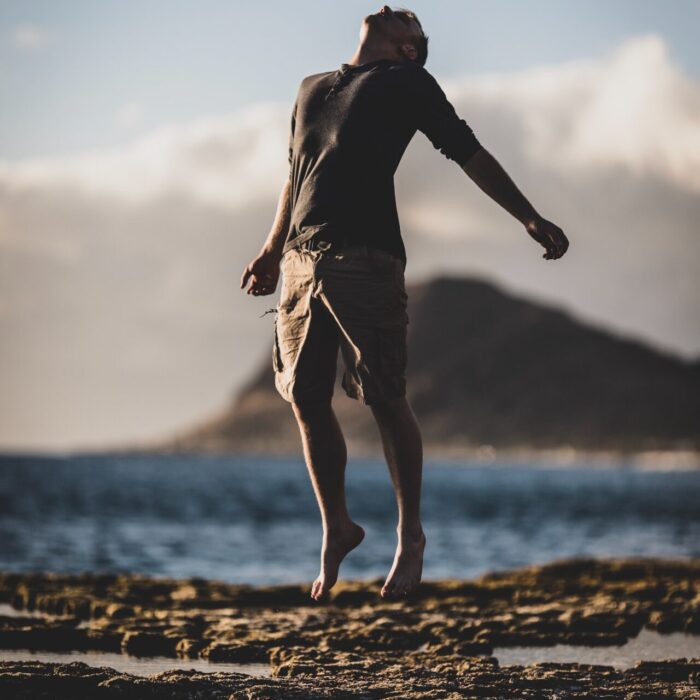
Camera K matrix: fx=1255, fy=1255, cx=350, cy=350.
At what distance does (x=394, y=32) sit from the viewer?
223 inches

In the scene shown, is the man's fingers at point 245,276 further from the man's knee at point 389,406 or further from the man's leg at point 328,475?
the man's knee at point 389,406

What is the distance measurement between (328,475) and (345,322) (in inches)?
31.8

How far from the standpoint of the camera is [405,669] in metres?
6.54

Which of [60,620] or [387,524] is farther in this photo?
[387,524]

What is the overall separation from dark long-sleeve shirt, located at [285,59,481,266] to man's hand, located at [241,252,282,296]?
A: 0.43 metres

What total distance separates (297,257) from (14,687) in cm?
219

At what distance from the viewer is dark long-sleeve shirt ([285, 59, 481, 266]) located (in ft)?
17.7

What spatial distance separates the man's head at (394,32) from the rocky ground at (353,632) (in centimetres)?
286

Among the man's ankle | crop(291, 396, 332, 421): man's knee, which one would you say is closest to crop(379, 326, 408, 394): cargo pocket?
crop(291, 396, 332, 421): man's knee

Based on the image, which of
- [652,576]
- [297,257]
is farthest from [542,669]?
[652,576]

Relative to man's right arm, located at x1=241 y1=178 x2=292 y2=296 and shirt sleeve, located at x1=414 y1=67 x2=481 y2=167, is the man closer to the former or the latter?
shirt sleeve, located at x1=414 y1=67 x2=481 y2=167

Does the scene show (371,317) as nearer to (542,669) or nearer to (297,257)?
(297,257)

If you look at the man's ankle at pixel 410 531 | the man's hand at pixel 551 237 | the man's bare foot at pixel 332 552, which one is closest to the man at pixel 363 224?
the man's hand at pixel 551 237

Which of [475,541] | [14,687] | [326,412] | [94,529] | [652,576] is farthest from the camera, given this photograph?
[94,529]
